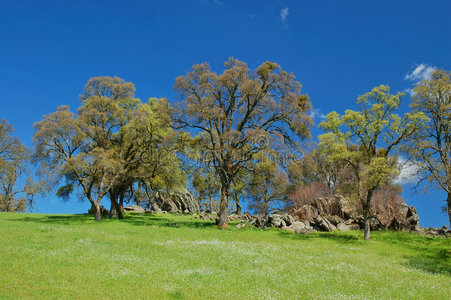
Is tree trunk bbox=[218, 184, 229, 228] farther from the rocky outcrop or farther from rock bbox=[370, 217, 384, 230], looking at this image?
the rocky outcrop

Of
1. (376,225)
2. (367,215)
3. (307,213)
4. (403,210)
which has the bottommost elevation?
(376,225)

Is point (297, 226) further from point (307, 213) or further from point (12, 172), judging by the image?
point (12, 172)

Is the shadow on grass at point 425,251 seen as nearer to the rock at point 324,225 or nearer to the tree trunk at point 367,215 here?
the tree trunk at point 367,215

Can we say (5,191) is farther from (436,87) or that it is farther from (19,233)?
(436,87)

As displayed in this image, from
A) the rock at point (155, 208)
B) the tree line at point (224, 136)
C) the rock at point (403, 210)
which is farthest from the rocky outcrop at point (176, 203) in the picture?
the rock at point (403, 210)

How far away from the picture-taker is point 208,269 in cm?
1558

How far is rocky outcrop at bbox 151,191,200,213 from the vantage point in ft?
209

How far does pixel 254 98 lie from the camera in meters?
38.6

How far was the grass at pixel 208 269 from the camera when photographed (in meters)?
12.3

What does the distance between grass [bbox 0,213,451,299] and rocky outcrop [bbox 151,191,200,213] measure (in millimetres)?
A: 36927

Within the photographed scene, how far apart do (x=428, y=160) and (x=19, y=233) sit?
34.7 metres

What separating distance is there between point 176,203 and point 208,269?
2061 inches

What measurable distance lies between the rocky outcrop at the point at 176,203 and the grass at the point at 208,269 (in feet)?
121

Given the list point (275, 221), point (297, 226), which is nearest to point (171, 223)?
point (275, 221)
